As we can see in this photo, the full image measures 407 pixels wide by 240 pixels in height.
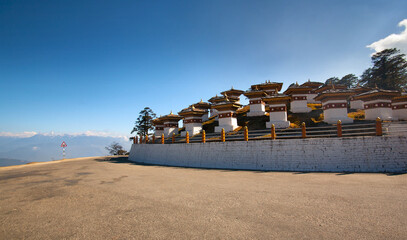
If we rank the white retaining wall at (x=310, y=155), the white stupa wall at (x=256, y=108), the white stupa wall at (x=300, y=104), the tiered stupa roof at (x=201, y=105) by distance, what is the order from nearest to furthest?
the white retaining wall at (x=310, y=155), the white stupa wall at (x=300, y=104), the white stupa wall at (x=256, y=108), the tiered stupa roof at (x=201, y=105)

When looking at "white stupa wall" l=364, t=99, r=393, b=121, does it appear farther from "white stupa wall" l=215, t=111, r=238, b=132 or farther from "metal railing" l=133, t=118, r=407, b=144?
"white stupa wall" l=215, t=111, r=238, b=132

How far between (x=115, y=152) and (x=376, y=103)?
159ft

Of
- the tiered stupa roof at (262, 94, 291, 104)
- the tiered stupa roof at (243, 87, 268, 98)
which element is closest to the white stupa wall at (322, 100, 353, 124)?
the tiered stupa roof at (262, 94, 291, 104)

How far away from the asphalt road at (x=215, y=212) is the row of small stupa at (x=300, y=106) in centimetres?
1275

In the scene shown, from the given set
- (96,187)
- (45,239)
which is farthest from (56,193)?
(45,239)

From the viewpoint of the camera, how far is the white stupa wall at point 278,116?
69.5 ft

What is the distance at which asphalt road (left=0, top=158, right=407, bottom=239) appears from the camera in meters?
4.27

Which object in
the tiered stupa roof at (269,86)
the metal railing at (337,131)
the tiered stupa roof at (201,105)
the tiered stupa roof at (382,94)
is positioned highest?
the tiered stupa roof at (269,86)

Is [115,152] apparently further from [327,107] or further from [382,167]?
[382,167]

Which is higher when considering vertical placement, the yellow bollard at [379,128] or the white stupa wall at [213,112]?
the white stupa wall at [213,112]

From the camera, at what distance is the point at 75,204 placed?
6.57 meters

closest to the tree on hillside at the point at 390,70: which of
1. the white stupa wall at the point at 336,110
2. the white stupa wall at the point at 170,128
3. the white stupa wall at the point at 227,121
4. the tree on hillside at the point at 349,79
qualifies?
the tree on hillside at the point at 349,79

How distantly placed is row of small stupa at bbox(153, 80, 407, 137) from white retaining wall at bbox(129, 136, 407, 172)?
25.8ft

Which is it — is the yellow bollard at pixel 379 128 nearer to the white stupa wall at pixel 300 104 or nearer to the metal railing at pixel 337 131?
the metal railing at pixel 337 131
